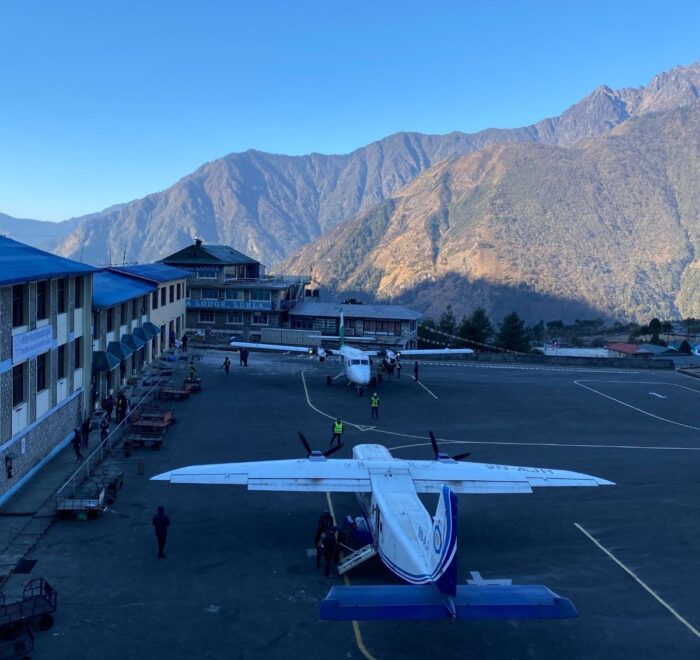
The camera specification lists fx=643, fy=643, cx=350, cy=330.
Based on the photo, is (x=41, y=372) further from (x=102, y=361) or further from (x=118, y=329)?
(x=118, y=329)

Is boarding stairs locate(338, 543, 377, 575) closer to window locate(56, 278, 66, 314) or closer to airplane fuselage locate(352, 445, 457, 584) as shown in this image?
airplane fuselage locate(352, 445, 457, 584)

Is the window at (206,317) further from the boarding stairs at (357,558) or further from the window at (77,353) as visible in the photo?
the boarding stairs at (357,558)

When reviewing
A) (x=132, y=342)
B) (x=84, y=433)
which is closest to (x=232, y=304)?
(x=132, y=342)

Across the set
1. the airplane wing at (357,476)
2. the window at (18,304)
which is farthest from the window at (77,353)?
the airplane wing at (357,476)

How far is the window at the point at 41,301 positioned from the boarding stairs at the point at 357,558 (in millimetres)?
20131

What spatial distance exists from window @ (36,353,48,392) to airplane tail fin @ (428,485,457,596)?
22.8m

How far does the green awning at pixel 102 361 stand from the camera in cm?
4212

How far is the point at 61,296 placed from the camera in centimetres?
3531

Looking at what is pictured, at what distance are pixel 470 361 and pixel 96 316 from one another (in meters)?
45.2

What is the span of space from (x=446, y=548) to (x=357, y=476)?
7316 mm

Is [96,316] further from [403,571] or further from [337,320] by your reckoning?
[337,320]

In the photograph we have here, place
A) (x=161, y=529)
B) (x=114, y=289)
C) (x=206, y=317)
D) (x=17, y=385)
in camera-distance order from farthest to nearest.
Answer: (x=206, y=317) → (x=114, y=289) → (x=17, y=385) → (x=161, y=529)

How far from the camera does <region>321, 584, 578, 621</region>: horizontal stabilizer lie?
1554 centimetres

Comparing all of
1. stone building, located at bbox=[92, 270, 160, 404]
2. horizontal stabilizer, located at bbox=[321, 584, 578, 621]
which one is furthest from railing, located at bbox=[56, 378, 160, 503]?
horizontal stabilizer, located at bbox=[321, 584, 578, 621]
